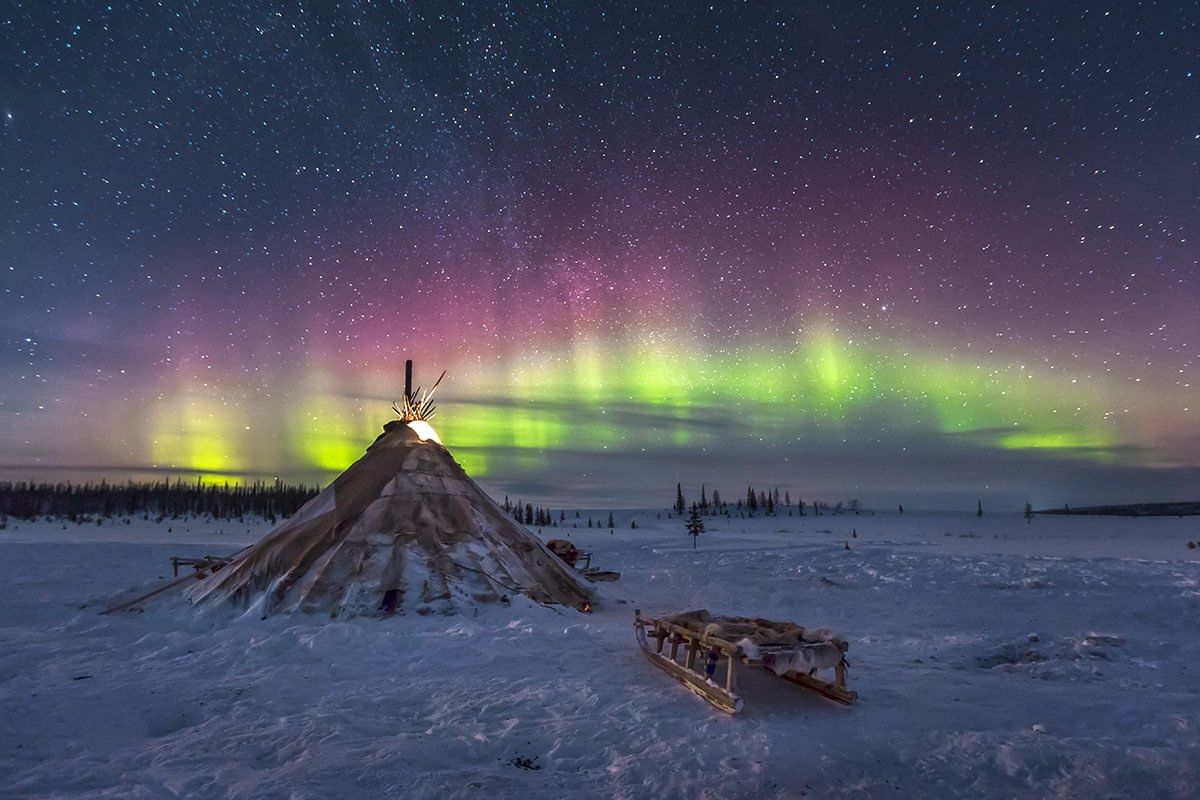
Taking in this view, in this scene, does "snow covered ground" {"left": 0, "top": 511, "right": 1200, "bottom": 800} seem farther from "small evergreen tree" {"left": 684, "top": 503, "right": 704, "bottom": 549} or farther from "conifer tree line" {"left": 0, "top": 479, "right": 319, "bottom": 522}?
"conifer tree line" {"left": 0, "top": 479, "right": 319, "bottom": 522}

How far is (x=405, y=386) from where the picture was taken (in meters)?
20.1

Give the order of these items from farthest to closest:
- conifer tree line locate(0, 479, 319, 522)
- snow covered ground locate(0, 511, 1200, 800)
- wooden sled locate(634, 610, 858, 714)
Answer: conifer tree line locate(0, 479, 319, 522) → wooden sled locate(634, 610, 858, 714) → snow covered ground locate(0, 511, 1200, 800)

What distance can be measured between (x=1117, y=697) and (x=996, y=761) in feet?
12.3

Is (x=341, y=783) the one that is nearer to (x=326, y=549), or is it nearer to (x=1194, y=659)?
(x=326, y=549)

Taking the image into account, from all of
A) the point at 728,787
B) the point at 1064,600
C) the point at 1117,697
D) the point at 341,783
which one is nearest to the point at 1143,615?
the point at 1064,600

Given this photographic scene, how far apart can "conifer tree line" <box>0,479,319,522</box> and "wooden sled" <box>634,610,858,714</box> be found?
9717 cm

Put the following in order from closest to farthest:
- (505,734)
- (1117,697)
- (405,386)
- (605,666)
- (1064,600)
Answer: (505,734) < (1117,697) < (605,666) < (1064,600) < (405,386)

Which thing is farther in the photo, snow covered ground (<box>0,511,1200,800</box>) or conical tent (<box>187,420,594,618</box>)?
conical tent (<box>187,420,594,618</box>)

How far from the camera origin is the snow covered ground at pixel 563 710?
6.16 meters

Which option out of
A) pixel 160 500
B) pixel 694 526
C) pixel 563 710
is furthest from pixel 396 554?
pixel 160 500

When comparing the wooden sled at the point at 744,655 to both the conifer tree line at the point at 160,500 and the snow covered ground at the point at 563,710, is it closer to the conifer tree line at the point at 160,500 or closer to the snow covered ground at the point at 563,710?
the snow covered ground at the point at 563,710

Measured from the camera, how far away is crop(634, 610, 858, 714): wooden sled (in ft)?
26.7

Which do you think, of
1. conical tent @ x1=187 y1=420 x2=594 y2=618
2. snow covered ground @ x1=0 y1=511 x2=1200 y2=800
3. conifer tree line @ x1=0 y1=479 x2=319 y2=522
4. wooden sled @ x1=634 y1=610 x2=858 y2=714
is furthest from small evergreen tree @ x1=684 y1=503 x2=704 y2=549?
conifer tree line @ x1=0 y1=479 x2=319 y2=522

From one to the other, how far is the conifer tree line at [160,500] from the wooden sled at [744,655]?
97.2 meters
